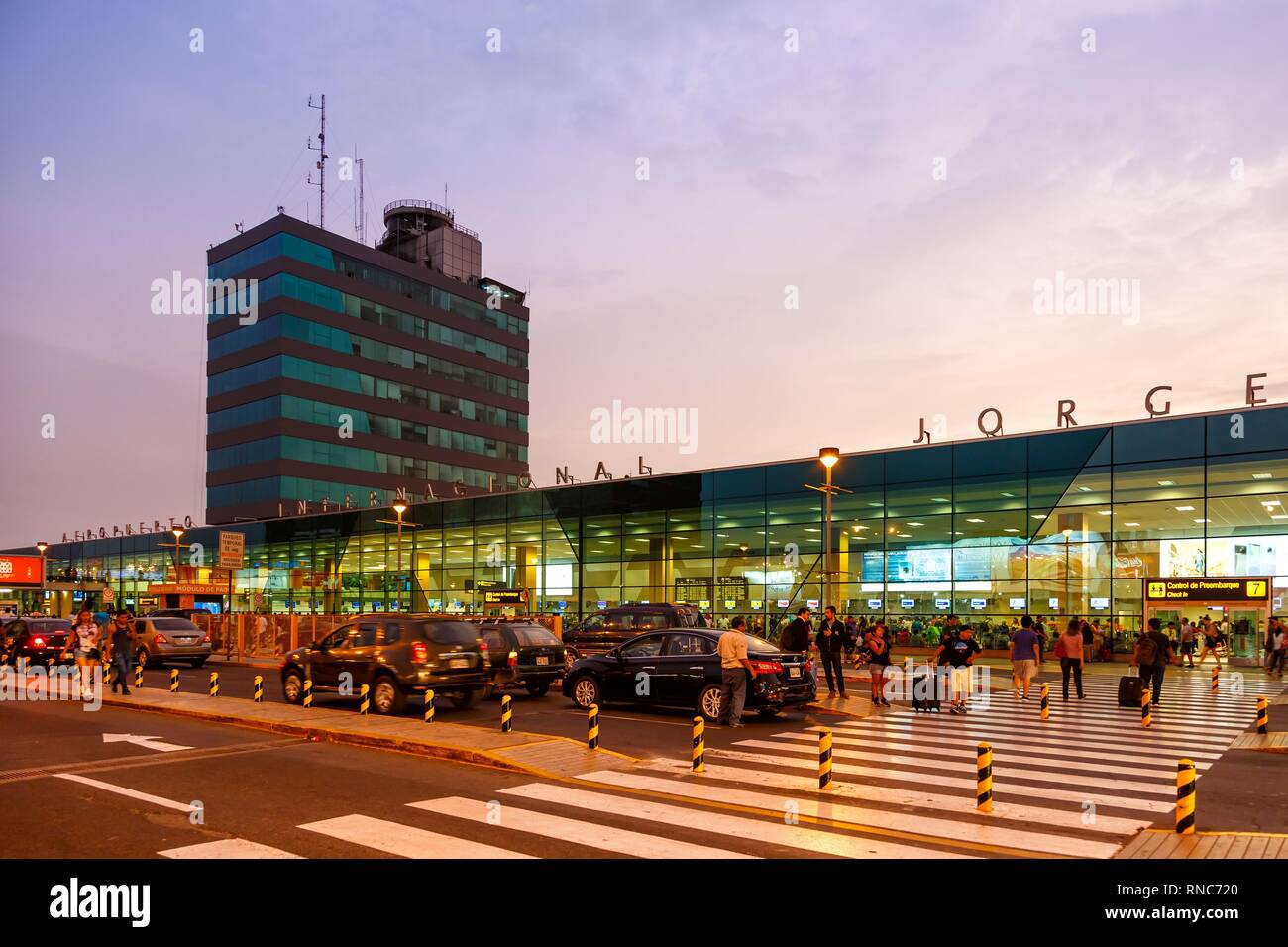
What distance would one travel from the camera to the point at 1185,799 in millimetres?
8586

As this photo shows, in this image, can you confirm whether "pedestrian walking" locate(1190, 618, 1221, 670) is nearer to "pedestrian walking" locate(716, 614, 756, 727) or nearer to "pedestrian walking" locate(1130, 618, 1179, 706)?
"pedestrian walking" locate(1130, 618, 1179, 706)

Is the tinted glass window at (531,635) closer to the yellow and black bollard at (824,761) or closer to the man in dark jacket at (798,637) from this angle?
the man in dark jacket at (798,637)

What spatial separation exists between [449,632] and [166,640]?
1788 cm

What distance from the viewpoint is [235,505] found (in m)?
82.6

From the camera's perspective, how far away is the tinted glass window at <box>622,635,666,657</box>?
1866 centimetres

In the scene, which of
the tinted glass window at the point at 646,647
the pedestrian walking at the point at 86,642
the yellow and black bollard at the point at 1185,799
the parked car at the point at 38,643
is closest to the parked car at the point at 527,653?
the tinted glass window at the point at 646,647

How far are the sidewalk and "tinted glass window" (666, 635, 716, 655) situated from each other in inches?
159

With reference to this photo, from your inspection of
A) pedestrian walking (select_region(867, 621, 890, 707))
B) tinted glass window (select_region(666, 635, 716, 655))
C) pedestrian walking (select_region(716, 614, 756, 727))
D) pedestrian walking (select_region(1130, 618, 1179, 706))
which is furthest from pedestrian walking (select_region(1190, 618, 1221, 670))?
pedestrian walking (select_region(716, 614, 756, 727))

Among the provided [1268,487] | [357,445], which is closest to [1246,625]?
[1268,487]

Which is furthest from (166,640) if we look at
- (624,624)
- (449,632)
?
(449,632)

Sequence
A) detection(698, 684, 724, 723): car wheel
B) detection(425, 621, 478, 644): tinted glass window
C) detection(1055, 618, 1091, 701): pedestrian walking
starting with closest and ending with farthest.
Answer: detection(698, 684, 724, 723): car wheel, detection(425, 621, 478, 644): tinted glass window, detection(1055, 618, 1091, 701): pedestrian walking

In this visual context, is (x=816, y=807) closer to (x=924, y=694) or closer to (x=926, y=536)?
(x=924, y=694)

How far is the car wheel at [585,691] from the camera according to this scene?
63.3ft

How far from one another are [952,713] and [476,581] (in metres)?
37.8
